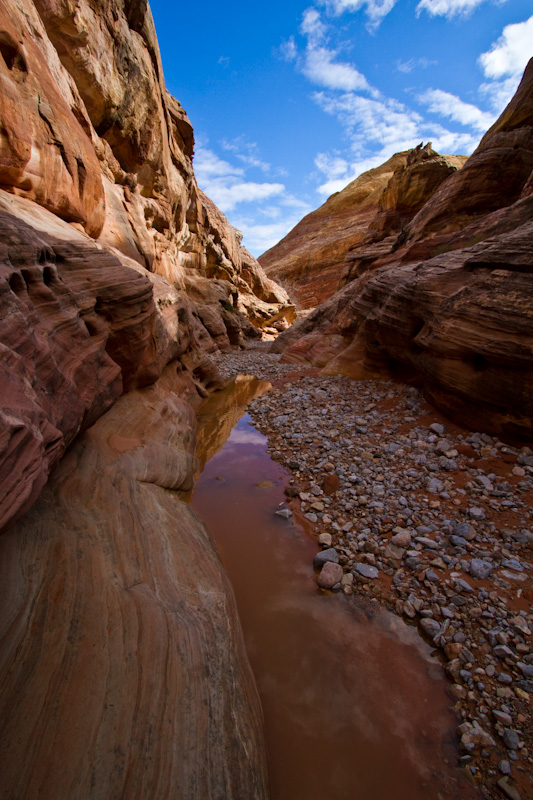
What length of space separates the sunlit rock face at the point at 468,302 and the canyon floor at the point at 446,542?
1186 mm

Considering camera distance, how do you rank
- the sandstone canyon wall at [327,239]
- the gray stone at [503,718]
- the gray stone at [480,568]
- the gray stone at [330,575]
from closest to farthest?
the gray stone at [503,718], the gray stone at [480,568], the gray stone at [330,575], the sandstone canyon wall at [327,239]

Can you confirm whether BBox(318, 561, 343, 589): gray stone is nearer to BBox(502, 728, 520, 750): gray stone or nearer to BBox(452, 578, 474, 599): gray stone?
BBox(452, 578, 474, 599): gray stone

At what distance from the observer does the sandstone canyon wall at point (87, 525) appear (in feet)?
7.72

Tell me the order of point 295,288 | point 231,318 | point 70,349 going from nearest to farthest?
point 70,349 < point 231,318 < point 295,288

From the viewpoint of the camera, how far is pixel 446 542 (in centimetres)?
509

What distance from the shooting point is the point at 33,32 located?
809 cm

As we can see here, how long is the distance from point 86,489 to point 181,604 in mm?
2169

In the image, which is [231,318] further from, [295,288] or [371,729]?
[295,288]

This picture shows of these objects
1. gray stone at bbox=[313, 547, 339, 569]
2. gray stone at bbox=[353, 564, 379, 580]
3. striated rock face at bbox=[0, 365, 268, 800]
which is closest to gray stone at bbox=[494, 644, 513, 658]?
gray stone at bbox=[353, 564, 379, 580]

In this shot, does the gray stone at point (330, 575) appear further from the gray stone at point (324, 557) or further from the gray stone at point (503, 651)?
the gray stone at point (503, 651)

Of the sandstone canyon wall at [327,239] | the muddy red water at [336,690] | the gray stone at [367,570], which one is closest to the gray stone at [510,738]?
the muddy red water at [336,690]

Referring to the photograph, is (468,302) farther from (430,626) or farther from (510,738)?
(510,738)

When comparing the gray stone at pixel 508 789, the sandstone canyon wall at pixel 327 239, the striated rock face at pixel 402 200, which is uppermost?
the sandstone canyon wall at pixel 327 239

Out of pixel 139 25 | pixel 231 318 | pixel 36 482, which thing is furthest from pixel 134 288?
pixel 231 318
